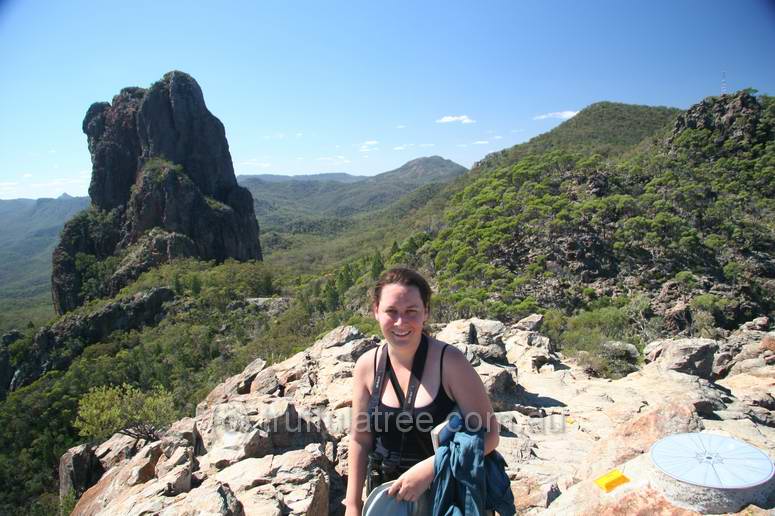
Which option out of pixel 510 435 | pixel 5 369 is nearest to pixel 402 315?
pixel 510 435

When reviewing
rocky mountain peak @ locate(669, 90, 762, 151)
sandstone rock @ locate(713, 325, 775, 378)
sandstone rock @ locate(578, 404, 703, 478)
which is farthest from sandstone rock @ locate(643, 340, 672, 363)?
rocky mountain peak @ locate(669, 90, 762, 151)

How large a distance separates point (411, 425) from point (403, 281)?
84cm

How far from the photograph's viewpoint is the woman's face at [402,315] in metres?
2.59

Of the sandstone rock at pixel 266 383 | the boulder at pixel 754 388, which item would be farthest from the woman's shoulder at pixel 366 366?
the boulder at pixel 754 388

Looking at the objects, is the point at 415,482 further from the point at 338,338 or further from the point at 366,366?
the point at 338,338

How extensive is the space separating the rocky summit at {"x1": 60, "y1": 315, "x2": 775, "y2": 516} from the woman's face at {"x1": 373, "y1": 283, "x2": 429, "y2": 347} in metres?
1.92

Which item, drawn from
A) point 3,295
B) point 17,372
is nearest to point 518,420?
point 17,372

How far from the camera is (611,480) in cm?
324

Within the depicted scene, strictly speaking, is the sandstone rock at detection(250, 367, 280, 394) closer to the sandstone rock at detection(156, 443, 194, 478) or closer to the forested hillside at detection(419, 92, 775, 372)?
the sandstone rock at detection(156, 443, 194, 478)

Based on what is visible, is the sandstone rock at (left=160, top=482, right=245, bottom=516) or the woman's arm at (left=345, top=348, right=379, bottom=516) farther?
the sandstone rock at (left=160, top=482, right=245, bottom=516)

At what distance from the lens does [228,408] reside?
7145mm

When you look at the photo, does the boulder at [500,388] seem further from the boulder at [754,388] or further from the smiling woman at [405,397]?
the smiling woman at [405,397]

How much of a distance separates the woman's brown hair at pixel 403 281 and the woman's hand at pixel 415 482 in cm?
89

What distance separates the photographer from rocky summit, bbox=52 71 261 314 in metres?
65.4
